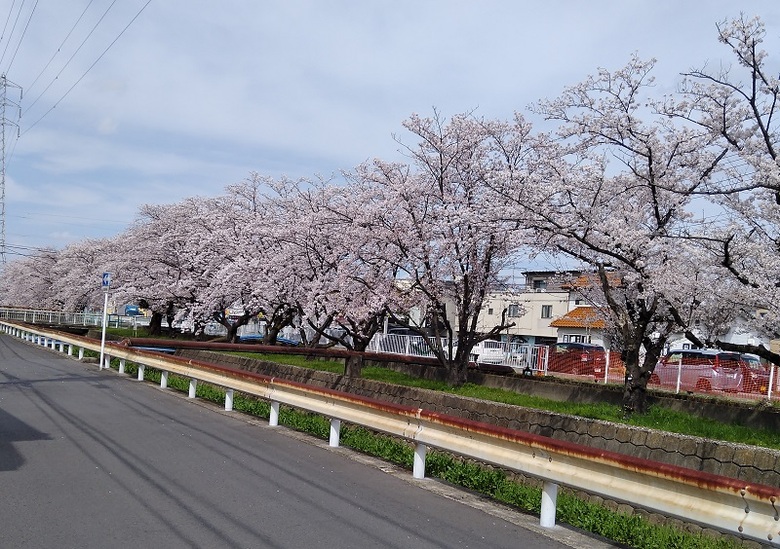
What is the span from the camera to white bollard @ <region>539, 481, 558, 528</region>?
6.82m

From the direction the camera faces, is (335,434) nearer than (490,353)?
Yes

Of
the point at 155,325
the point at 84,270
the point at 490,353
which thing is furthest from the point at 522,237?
the point at 84,270

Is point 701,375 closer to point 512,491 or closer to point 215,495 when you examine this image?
point 512,491

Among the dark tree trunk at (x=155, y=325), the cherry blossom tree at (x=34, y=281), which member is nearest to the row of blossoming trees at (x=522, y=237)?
the dark tree trunk at (x=155, y=325)

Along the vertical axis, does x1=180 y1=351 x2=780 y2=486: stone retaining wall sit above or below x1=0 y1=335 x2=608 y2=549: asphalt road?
above

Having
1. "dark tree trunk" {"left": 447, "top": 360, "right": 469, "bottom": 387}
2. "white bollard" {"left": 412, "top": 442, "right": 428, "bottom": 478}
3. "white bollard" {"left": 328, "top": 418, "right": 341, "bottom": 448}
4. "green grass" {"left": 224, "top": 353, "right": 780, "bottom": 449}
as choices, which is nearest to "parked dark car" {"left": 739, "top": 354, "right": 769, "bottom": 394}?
"green grass" {"left": 224, "top": 353, "right": 780, "bottom": 449}

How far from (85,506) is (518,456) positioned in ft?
Result: 13.4

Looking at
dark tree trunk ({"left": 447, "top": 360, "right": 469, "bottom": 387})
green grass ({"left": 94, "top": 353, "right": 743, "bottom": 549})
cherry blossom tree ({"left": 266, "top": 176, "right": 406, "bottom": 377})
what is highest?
cherry blossom tree ({"left": 266, "top": 176, "right": 406, "bottom": 377})

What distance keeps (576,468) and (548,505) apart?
2.31 feet

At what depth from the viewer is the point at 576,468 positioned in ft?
21.0

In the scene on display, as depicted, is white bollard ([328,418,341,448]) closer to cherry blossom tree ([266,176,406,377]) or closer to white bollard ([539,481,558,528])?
white bollard ([539,481,558,528])

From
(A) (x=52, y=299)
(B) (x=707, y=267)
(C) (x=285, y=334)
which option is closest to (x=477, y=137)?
(B) (x=707, y=267)

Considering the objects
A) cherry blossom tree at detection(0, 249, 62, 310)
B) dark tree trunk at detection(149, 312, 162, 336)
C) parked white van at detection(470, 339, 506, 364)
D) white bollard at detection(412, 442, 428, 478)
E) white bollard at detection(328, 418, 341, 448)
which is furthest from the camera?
cherry blossom tree at detection(0, 249, 62, 310)

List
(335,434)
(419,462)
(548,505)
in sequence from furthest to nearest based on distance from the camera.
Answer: (335,434) < (419,462) < (548,505)
